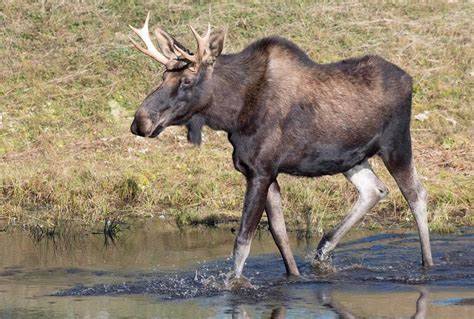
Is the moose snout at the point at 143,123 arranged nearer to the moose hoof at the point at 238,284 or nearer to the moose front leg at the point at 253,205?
the moose front leg at the point at 253,205

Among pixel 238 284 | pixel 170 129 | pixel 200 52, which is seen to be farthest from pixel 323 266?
pixel 170 129

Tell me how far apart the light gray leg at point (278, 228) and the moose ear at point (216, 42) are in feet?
4.00

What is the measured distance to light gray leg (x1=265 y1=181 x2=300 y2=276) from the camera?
33.6 ft

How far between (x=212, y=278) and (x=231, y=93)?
1.51 metres

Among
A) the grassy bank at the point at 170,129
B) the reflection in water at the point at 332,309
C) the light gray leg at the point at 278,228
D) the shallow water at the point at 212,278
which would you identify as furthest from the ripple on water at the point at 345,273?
the grassy bank at the point at 170,129

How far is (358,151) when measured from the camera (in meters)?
10.6

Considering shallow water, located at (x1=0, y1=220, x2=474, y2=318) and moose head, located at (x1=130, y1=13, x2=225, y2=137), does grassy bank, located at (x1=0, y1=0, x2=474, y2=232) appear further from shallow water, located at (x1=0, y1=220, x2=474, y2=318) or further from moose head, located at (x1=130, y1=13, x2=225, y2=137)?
moose head, located at (x1=130, y1=13, x2=225, y2=137)

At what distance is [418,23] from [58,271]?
9.16 meters

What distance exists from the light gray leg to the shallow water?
0.41ft

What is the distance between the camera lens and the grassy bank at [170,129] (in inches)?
497

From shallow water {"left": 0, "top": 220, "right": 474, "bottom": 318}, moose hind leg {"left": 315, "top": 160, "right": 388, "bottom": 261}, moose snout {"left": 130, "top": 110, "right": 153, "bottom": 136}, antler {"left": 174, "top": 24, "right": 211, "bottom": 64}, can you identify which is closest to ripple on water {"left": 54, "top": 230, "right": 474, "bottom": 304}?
shallow water {"left": 0, "top": 220, "right": 474, "bottom": 318}

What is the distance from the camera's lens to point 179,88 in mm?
10055

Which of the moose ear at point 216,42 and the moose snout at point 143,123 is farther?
the moose ear at point 216,42

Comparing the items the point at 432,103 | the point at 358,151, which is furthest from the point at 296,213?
the point at 432,103
